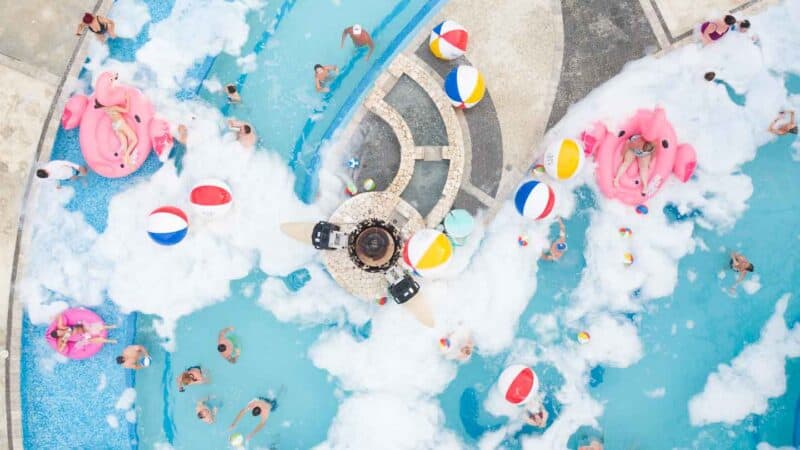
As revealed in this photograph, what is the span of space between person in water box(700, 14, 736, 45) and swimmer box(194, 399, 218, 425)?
34.4 feet

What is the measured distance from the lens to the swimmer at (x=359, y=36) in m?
9.40

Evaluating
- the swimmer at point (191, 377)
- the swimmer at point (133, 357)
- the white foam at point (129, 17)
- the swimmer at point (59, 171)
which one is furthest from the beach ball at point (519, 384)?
the white foam at point (129, 17)

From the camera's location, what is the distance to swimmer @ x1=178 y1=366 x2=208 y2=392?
31.1 ft

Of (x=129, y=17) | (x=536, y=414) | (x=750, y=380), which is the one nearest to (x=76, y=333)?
(x=129, y=17)

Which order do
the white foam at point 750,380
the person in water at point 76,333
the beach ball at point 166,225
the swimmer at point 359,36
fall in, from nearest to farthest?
the beach ball at point 166,225 → the person in water at point 76,333 → the swimmer at point 359,36 → the white foam at point 750,380

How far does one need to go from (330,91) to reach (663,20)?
5.94m

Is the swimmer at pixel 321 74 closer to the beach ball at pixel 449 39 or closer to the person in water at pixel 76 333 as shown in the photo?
the beach ball at pixel 449 39

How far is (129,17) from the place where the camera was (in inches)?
393

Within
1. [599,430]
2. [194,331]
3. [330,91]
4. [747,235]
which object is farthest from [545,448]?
[330,91]

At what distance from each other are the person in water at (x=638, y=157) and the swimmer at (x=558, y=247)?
44.4 inches

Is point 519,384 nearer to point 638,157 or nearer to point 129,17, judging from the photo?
point 638,157

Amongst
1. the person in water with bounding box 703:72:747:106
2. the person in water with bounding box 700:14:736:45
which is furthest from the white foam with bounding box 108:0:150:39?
the person in water with bounding box 703:72:747:106

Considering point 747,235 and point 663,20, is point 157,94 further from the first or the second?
point 747,235

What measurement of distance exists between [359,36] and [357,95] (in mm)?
959
